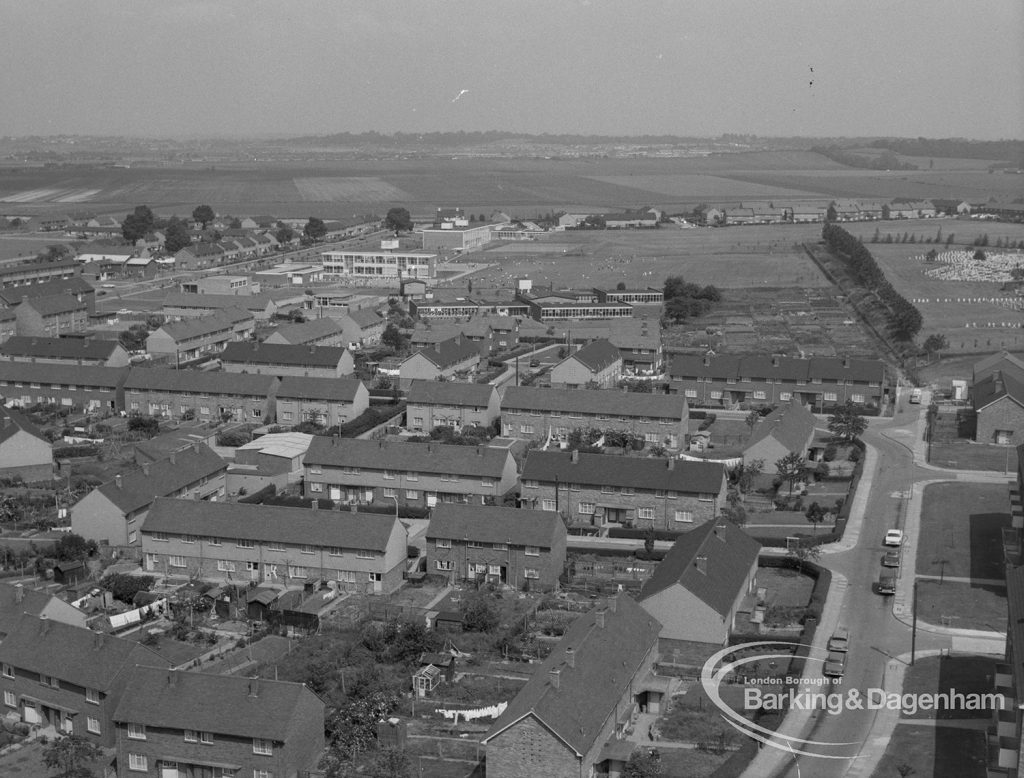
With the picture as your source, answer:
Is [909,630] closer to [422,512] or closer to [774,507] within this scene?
[774,507]

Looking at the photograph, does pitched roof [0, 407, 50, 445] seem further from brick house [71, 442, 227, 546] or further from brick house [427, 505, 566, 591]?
brick house [427, 505, 566, 591]

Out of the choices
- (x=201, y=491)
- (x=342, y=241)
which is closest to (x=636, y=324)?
(x=201, y=491)

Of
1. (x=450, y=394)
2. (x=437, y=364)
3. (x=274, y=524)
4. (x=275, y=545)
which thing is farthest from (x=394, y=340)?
(x=275, y=545)

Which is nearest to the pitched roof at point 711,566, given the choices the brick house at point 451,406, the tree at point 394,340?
the brick house at point 451,406

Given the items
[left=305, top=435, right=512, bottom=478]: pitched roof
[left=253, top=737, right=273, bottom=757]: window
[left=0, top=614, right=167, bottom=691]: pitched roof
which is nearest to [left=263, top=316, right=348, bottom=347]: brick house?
[left=305, top=435, right=512, bottom=478]: pitched roof

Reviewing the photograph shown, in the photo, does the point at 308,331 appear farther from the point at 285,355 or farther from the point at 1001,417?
the point at 1001,417

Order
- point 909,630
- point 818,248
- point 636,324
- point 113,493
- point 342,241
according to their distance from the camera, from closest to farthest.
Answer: point 909,630
point 113,493
point 636,324
point 818,248
point 342,241

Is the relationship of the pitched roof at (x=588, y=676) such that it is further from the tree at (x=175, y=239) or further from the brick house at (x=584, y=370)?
the tree at (x=175, y=239)
